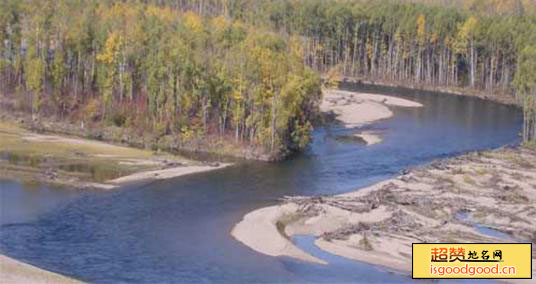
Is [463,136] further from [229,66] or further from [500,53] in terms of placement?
[500,53]

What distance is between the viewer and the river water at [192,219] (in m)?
41.8

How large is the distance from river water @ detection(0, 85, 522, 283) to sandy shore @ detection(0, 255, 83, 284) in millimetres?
1761

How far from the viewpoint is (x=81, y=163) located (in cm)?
6431

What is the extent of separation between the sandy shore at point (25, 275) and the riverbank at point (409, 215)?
11.5 meters

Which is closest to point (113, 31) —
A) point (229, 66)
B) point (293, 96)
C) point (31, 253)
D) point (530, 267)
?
point (229, 66)

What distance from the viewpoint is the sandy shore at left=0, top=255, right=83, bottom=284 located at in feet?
124

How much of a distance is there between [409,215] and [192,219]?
A: 12.7 meters

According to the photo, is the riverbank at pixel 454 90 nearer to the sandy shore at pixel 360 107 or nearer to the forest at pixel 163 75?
the forest at pixel 163 75

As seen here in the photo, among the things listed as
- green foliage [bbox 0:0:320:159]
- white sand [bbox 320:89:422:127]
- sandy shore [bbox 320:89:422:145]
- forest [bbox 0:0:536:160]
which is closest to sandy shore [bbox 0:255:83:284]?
forest [bbox 0:0:536:160]

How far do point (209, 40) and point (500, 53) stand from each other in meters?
50.6

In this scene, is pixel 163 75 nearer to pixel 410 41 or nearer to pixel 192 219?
pixel 192 219

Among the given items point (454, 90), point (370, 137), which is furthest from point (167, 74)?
point (454, 90)

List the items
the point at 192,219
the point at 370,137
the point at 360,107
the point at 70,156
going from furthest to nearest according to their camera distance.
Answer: the point at 360,107 → the point at 370,137 → the point at 70,156 → the point at 192,219

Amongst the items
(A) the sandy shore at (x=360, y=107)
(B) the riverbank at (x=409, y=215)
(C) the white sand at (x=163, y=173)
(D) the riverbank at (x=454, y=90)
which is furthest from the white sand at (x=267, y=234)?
(D) the riverbank at (x=454, y=90)
